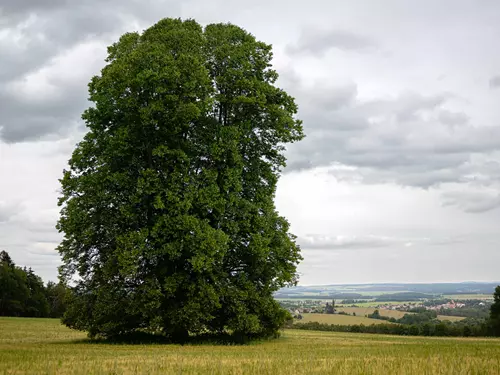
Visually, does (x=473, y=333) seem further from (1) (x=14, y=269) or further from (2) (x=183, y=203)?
(1) (x=14, y=269)

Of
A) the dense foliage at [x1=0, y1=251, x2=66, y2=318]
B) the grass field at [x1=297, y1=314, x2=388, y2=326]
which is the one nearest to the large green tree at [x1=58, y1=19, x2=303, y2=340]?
the grass field at [x1=297, y1=314, x2=388, y2=326]

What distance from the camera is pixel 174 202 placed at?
2473cm

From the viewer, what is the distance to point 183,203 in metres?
24.4

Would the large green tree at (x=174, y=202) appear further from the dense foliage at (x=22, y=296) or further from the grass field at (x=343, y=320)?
the dense foliage at (x=22, y=296)

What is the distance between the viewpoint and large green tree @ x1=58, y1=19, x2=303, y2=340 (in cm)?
2456

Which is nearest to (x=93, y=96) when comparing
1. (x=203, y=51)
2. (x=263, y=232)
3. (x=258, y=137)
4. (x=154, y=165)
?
(x=154, y=165)

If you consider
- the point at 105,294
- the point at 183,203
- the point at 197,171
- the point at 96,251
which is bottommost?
the point at 105,294

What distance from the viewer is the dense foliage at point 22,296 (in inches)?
3196


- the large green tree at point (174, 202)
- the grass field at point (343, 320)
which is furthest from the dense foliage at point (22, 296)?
the large green tree at point (174, 202)

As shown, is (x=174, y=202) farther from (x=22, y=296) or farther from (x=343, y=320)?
(x=22, y=296)

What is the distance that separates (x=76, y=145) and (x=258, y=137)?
398 inches

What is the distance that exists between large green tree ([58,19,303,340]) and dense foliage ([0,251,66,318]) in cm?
5763

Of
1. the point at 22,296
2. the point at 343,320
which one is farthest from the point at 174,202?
the point at 22,296

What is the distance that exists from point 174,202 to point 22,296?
69564 millimetres
